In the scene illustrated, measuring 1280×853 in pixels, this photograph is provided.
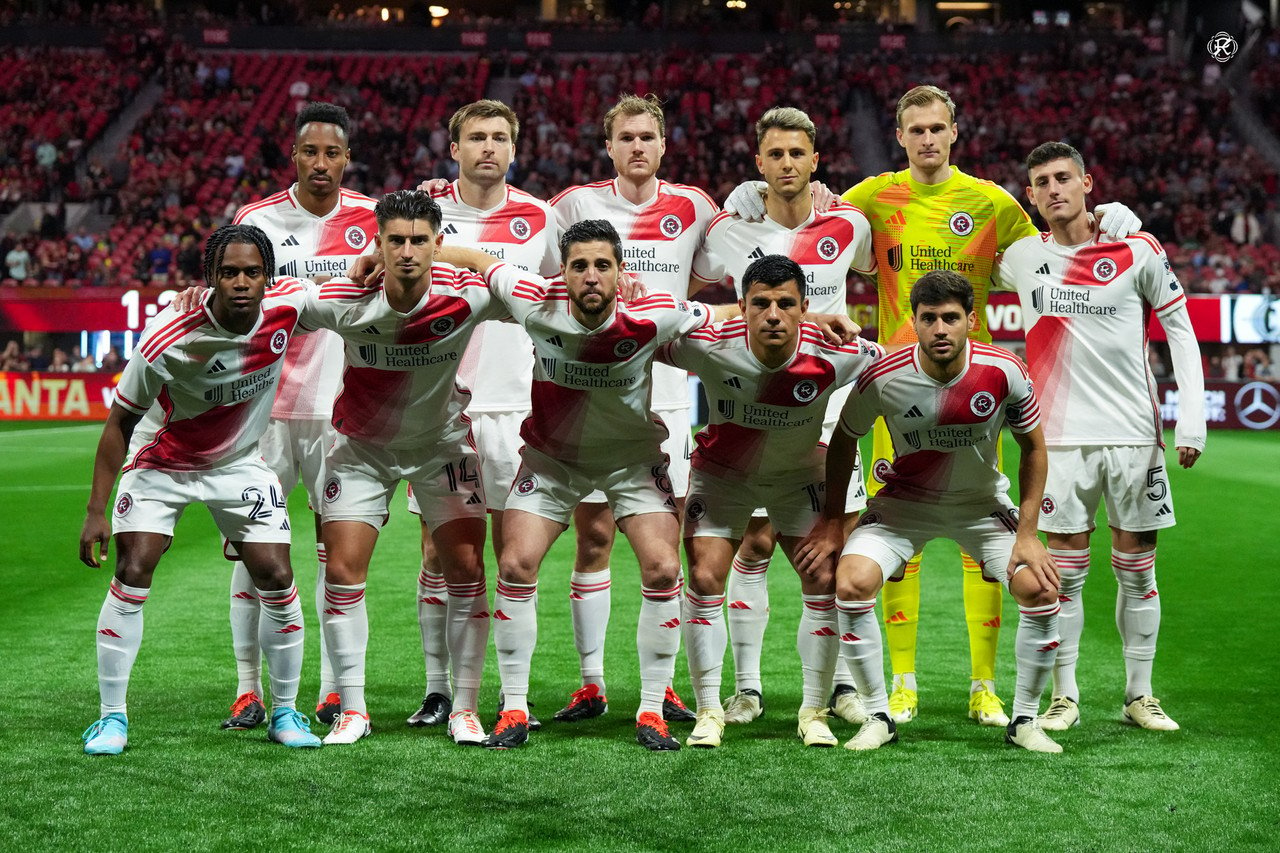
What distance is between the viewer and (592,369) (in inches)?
222

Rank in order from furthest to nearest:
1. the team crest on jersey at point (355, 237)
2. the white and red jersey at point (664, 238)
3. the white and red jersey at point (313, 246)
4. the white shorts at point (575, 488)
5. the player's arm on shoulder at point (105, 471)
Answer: the white and red jersey at point (664, 238) → the team crest on jersey at point (355, 237) → the white and red jersey at point (313, 246) → the white shorts at point (575, 488) → the player's arm on shoulder at point (105, 471)

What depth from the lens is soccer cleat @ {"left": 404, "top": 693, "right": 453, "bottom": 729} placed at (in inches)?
235

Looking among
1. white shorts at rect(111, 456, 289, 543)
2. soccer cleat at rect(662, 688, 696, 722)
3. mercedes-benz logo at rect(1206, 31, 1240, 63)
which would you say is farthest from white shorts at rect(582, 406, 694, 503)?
mercedes-benz logo at rect(1206, 31, 1240, 63)

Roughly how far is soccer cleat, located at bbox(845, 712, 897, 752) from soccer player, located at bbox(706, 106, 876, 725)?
50cm

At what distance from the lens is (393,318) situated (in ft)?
18.4

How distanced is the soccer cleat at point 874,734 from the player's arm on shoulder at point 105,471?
3.09 metres

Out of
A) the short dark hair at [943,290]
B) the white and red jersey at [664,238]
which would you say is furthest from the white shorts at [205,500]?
the short dark hair at [943,290]

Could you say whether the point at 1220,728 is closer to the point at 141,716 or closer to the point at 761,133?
the point at 761,133

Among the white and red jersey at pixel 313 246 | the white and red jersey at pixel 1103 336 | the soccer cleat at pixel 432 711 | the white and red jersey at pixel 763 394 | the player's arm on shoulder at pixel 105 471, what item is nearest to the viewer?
the player's arm on shoulder at pixel 105 471

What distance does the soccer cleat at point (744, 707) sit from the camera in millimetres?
6125

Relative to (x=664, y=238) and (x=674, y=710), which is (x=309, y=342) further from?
(x=674, y=710)

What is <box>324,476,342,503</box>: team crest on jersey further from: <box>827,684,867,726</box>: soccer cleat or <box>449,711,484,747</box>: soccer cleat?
<box>827,684,867,726</box>: soccer cleat

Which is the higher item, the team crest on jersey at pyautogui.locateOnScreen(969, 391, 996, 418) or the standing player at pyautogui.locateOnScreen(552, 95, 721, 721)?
the standing player at pyautogui.locateOnScreen(552, 95, 721, 721)

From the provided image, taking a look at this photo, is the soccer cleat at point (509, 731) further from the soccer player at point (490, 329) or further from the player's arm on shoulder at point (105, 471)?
the player's arm on shoulder at point (105, 471)
